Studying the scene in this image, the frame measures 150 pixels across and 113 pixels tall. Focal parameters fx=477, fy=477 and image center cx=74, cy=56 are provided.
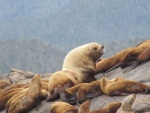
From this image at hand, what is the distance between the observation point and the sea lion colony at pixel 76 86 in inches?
385

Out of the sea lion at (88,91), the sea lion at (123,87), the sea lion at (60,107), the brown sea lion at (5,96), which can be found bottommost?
the brown sea lion at (5,96)

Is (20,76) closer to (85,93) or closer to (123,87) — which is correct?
(85,93)

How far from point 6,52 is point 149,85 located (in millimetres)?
179416

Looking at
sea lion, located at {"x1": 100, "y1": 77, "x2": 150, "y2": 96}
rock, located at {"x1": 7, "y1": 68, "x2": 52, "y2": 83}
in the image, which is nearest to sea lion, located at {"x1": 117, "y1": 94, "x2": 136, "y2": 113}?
sea lion, located at {"x1": 100, "y1": 77, "x2": 150, "y2": 96}

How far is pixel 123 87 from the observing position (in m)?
9.66

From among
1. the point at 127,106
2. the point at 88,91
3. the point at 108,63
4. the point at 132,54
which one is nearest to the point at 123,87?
the point at 88,91

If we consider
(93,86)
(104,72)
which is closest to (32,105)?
(93,86)

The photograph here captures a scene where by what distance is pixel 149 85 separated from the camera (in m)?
9.73

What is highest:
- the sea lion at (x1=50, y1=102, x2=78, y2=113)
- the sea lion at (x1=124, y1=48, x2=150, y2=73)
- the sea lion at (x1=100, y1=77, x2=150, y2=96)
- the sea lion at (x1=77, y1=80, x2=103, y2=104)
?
the sea lion at (x1=124, y1=48, x2=150, y2=73)

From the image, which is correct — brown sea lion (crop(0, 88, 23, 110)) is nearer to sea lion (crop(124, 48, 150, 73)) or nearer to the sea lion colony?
the sea lion colony

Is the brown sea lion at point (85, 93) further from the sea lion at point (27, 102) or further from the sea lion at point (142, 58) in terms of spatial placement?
the sea lion at point (142, 58)

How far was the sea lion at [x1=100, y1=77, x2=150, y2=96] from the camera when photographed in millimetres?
9436

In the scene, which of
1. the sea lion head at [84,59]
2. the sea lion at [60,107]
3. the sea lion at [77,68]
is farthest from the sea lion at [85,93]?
the sea lion head at [84,59]

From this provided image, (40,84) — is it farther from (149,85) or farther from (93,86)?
(149,85)
